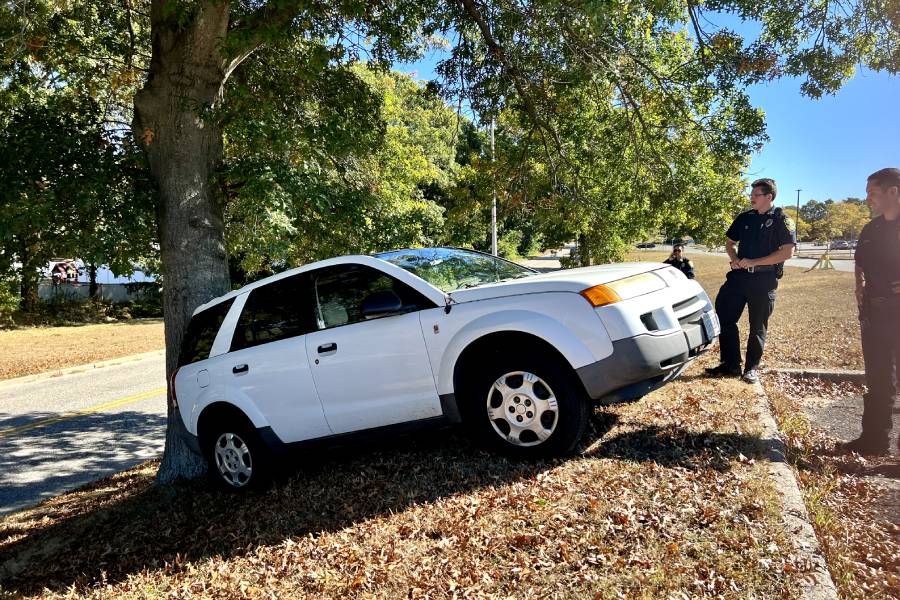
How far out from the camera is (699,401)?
5.73 meters

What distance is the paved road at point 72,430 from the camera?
24.4 feet

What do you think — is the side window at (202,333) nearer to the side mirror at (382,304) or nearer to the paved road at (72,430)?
the side mirror at (382,304)

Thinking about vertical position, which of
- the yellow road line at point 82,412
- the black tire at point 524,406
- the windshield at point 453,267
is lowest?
the yellow road line at point 82,412

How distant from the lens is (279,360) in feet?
16.4

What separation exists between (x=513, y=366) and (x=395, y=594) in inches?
66.1

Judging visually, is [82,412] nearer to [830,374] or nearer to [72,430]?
[72,430]

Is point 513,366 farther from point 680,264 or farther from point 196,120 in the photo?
point 680,264

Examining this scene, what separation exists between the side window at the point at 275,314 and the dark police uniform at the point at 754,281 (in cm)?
438

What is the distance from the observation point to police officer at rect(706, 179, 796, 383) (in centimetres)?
614

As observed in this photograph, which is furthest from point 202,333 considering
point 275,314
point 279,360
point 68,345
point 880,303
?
point 68,345

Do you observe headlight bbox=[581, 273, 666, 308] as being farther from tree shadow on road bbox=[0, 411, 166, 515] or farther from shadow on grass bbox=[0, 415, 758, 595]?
tree shadow on road bbox=[0, 411, 166, 515]

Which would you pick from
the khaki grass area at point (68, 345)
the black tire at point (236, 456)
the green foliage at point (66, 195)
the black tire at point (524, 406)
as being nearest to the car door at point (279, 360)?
the black tire at point (236, 456)

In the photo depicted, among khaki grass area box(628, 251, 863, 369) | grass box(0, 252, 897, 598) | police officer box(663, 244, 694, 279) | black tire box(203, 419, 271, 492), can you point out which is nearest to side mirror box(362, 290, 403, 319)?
grass box(0, 252, 897, 598)

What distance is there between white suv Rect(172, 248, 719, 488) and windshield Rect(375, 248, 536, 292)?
2 centimetres
